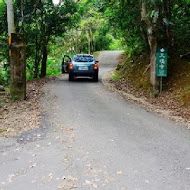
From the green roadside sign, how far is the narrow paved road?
10.5ft

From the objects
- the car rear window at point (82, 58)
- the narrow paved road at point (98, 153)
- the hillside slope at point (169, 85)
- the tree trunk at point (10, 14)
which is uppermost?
the tree trunk at point (10, 14)

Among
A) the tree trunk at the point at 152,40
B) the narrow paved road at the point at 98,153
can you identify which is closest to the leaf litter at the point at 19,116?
the narrow paved road at the point at 98,153

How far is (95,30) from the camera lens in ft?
113

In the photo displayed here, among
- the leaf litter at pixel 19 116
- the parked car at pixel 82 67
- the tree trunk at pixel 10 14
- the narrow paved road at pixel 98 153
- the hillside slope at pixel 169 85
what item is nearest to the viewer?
the narrow paved road at pixel 98 153

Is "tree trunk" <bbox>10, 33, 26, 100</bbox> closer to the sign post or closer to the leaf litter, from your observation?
the leaf litter

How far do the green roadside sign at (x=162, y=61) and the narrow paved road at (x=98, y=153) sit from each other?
10.5 ft

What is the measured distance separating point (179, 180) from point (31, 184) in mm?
2286

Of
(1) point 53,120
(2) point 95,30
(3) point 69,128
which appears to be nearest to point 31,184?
(3) point 69,128

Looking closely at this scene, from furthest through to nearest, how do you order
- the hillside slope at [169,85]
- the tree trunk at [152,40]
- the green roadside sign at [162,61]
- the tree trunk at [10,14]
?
the green roadside sign at [162,61] < the tree trunk at [152,40] < the tree trunk at [10,14] < the hillside slope at [169,85]

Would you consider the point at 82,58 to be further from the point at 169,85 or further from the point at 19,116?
the point at 19,116

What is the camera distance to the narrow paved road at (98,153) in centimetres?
436

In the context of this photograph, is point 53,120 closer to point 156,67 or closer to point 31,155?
point 31,155

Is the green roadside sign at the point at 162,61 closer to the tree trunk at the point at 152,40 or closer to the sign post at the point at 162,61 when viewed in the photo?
the sign post at the point at 162,61

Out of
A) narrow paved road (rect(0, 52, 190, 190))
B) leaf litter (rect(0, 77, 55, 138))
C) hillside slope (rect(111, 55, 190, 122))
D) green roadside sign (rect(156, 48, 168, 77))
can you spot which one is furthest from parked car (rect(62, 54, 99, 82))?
narrow paved road (rect(0, 52, 190, 190))
